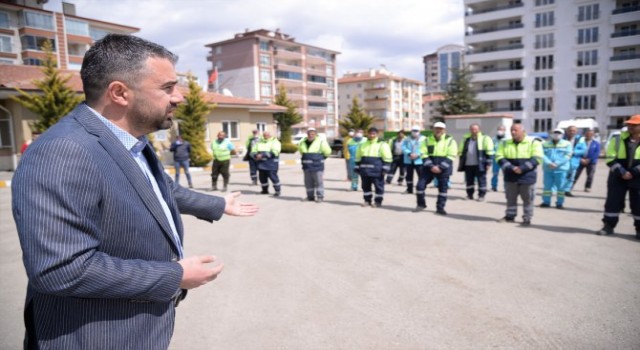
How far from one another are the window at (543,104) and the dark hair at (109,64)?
60262mm

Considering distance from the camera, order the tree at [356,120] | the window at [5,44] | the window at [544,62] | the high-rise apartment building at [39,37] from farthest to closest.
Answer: the window at [544,62]
the tree at [356,120]
the high-rise apartment building at [39,37]
the window at [5,44]

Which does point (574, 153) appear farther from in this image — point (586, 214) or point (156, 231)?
point (156, 231)

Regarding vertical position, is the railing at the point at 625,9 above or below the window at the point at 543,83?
above

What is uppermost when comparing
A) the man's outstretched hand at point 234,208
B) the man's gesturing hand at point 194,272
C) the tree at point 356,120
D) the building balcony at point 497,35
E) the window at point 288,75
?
the building balcony at point 497,35

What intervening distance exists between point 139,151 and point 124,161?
247 millimetres

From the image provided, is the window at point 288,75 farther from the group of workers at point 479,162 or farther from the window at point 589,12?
the group of workers at point 479,162

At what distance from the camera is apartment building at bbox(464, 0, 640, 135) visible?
47.6 m

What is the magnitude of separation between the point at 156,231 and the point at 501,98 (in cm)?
6060

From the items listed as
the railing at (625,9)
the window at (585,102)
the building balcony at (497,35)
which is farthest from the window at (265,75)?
the railing at (625,9)

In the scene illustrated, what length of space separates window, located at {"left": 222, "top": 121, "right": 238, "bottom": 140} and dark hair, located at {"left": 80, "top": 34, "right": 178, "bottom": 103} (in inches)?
1096

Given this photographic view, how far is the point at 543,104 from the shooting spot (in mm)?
53344

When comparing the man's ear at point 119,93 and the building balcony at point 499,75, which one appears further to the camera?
the building balcony at point 499,75

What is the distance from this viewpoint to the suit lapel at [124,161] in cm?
150

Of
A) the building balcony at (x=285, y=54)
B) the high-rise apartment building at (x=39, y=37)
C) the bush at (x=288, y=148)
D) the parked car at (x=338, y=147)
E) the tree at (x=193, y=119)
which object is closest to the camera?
Answer: the tree at (x=193, y=119)
